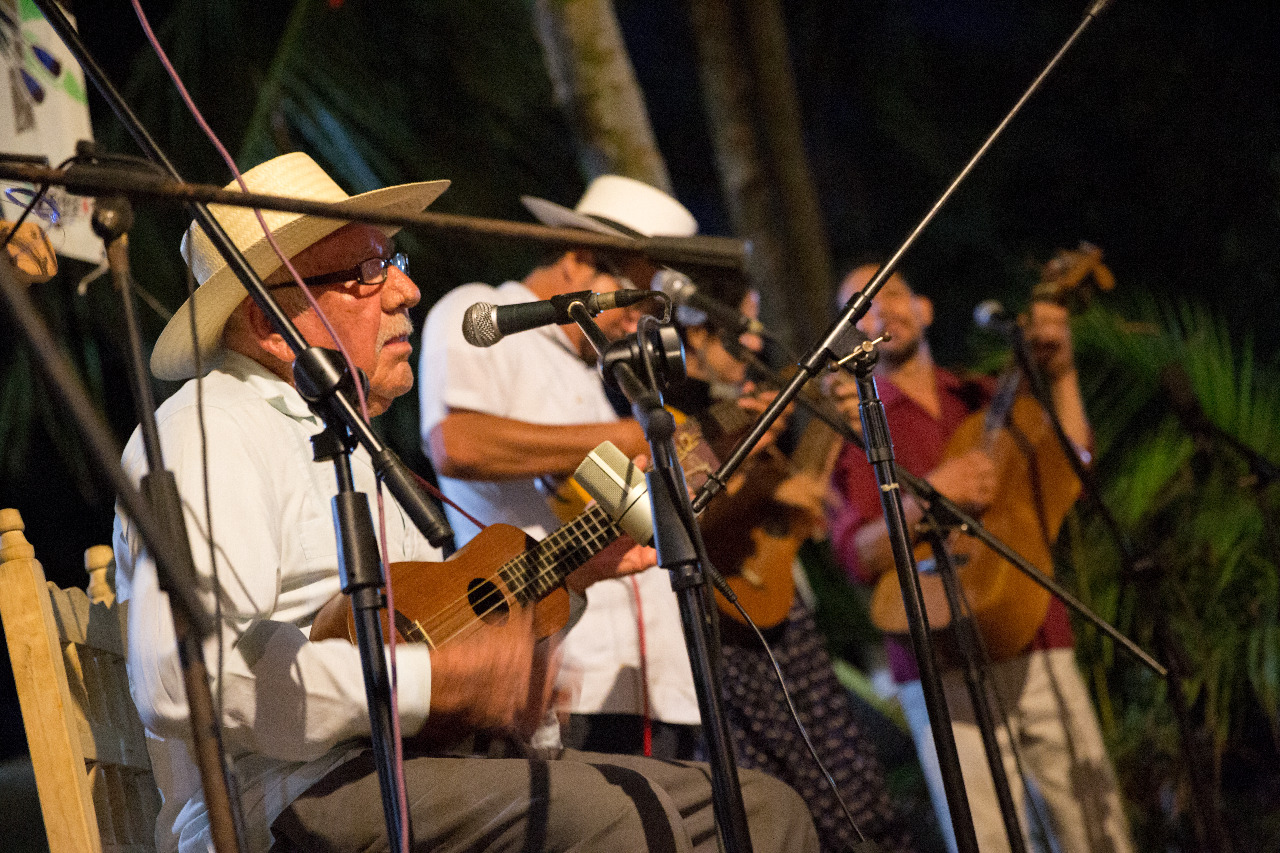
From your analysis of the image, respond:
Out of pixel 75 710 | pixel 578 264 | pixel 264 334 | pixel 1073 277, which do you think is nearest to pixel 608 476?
pixel 264 334

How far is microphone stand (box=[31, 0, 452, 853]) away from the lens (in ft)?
4.96

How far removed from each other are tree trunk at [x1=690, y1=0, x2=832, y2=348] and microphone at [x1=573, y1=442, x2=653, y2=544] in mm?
3571

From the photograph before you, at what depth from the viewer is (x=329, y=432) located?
1.61 m

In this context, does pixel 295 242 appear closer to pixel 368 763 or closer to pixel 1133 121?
pixel 368 763

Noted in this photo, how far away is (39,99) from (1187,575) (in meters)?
4.57

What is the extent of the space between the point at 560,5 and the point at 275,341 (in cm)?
331

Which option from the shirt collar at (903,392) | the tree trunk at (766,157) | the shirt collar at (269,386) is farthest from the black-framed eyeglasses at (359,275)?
the tree trunk at (766,157)

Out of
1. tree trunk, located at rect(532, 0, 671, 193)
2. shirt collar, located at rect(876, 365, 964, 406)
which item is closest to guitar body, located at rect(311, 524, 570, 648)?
shirt collar, located at rect(876, 365, 964, 406)

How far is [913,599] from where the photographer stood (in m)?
2.12

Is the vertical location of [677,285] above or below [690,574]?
above

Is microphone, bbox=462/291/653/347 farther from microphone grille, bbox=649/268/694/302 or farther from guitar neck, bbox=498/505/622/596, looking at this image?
microphone grille, bbox=649/268/694/302

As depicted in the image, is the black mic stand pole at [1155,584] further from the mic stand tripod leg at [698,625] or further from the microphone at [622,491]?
the mic stand tripod leg at [698,625]

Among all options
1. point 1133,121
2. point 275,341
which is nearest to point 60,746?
point 275,341

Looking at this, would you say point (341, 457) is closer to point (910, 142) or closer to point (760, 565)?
point (760, 565)
